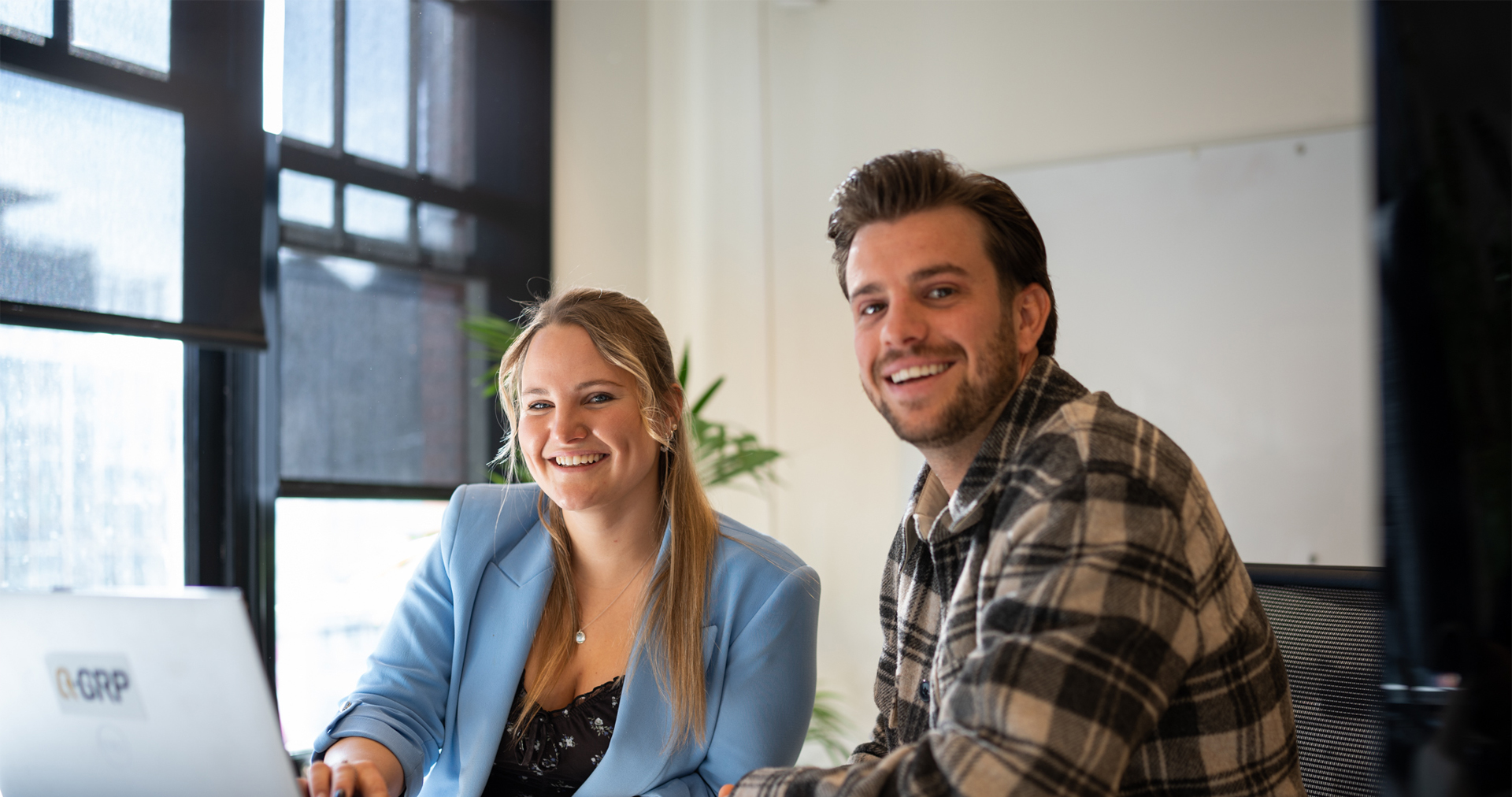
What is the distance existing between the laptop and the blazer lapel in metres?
0.57

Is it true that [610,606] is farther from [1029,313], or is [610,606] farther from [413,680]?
[1029,313]

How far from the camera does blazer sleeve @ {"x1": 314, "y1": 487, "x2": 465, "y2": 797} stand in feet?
4.86

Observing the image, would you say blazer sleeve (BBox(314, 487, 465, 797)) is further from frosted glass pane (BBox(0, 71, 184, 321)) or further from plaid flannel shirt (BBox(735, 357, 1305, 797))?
frosted glass pane (BBox(0, 71, 184, 321))

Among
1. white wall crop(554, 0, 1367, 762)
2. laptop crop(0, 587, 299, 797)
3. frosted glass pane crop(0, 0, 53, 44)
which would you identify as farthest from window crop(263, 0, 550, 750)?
laptop crop(0, 587, 299, 797)

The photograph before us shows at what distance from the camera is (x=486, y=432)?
3.38 meters

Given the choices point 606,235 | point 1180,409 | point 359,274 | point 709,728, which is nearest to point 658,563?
point 709,728

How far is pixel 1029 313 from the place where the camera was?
125cm

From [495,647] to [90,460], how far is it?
1317 millimetres

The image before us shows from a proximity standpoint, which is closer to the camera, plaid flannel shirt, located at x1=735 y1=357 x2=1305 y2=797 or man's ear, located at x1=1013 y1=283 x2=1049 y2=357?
plaid flannel shirt, located at x1=735 y1=357 x2=1305 y2=797

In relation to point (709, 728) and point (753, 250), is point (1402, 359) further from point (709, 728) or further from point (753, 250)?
point (753, 250)

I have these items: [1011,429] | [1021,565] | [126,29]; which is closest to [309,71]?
[126,29]

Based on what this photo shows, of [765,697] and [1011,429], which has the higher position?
[1011,429]

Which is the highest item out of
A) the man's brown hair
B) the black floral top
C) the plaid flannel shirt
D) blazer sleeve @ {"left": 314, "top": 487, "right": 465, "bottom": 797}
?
the man's brown hair

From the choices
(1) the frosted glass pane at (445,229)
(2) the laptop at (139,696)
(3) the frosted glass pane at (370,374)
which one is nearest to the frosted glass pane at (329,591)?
(3) the frosted glass pane at (370,374)
